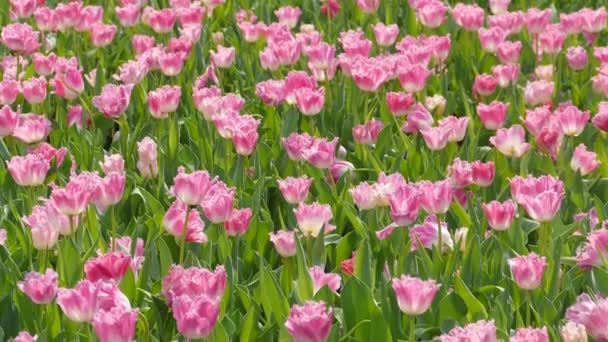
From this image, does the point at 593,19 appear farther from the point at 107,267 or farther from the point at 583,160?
the point at 107,267

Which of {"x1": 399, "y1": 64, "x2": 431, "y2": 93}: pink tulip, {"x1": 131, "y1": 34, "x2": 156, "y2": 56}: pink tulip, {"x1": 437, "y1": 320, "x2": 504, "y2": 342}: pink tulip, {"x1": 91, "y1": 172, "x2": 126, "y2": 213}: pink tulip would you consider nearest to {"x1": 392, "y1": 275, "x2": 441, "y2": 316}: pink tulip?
{"x1": 437, "y1": 320, "x2": 504, "y2": 342}: pink tulip

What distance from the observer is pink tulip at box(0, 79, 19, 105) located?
3.86 meters

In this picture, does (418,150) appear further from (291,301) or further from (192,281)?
(192,281)

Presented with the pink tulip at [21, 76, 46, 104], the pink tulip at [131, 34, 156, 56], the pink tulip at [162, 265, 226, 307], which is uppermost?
the pink tulip at [162, 265, 226, 307]

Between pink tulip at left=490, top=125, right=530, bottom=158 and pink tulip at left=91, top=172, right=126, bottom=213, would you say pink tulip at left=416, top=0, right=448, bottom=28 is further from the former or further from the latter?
pink tulip at left=91, top=172, right=126, bottom=213

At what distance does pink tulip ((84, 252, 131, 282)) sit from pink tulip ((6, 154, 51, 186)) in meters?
0.71

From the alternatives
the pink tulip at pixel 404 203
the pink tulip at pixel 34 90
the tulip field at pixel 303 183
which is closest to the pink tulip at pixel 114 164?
the tulip field at pixel 303 183

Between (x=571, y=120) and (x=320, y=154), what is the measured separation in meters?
0.84

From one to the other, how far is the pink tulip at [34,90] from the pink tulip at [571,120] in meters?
1.65

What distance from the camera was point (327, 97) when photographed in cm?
423

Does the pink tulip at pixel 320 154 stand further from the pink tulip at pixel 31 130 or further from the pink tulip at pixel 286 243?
the pink tulip at pixel 31 130

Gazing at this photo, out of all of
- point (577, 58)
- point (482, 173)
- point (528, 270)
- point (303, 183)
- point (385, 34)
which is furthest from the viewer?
point (385, 34)

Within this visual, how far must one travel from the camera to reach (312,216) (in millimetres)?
2879

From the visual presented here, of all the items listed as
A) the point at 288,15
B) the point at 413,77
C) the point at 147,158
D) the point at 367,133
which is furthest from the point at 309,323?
the point at 288,15
